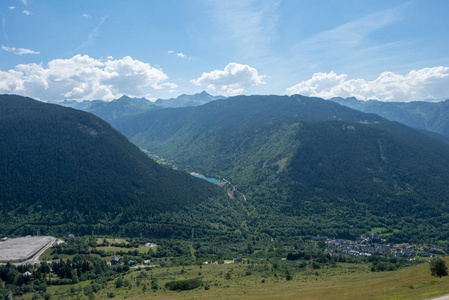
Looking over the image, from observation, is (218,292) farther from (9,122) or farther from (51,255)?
(9,122)

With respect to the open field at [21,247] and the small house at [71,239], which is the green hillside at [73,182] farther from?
the small house at [71,239]

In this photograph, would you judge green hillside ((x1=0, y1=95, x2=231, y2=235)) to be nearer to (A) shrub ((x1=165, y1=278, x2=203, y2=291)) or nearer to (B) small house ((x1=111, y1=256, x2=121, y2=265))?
(B) small house ((x1=111, y1=256, x2=121, y2=265))

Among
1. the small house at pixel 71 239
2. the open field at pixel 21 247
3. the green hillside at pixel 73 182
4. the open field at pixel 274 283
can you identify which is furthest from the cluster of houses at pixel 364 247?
the open field at pixel 21 247

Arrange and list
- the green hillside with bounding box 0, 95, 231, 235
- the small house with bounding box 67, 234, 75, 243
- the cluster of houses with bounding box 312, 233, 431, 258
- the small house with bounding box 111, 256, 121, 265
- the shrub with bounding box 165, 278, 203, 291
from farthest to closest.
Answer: the green hillside with bounding box 0, 95, 231, 235 → the cluster of houses with bounding box 312, 233, 431, 258 → the small house with bounding box 67, 234, 75, 243 → the small house with bounding box 111, 256, 121, 265 → the shrub with bounding box 165, 278, 203, 291

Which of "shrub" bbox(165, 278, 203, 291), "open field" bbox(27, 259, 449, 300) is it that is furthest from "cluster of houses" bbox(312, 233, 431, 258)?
"shrub" bbox(165, 278, 203, 291)

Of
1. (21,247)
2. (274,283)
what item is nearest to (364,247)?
(274,283)

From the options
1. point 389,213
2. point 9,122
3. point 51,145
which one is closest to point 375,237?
point 389,213

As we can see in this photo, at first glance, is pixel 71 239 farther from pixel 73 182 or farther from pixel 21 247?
pixel 73 182
